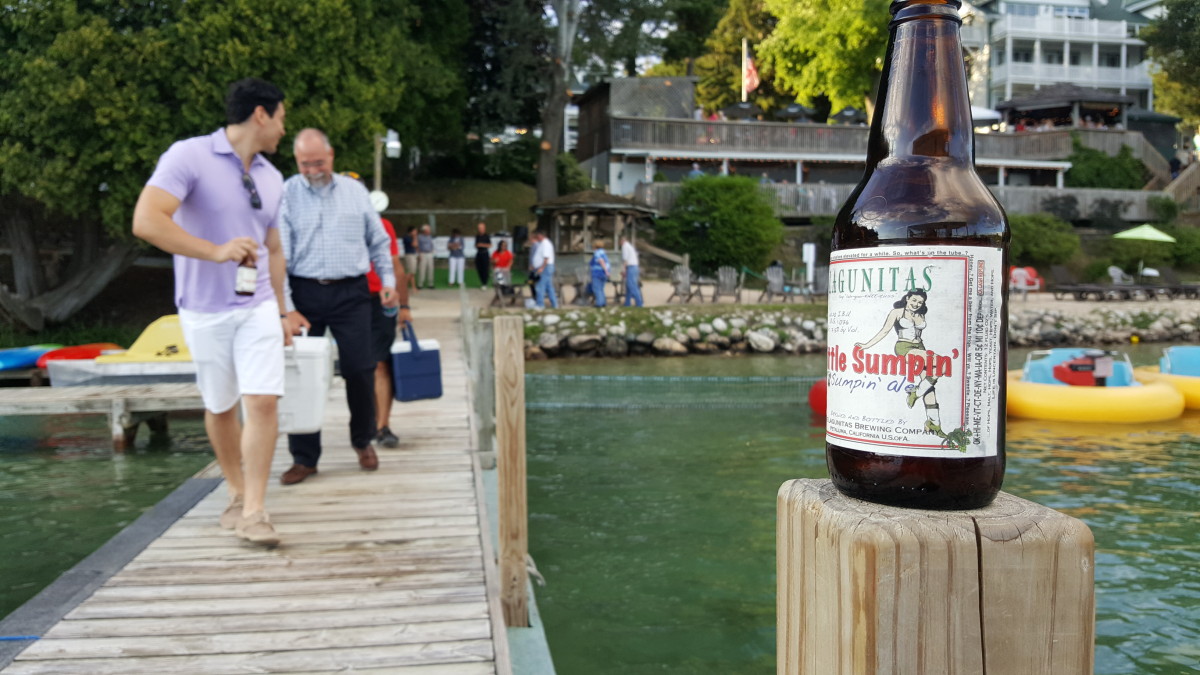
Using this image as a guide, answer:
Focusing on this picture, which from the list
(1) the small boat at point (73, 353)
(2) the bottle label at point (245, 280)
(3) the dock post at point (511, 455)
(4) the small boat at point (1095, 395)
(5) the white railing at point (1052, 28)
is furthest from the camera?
(5) the white railing at point (1052, 28)

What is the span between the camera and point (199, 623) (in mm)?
3436

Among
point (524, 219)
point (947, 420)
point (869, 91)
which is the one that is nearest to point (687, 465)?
point (947, 420)

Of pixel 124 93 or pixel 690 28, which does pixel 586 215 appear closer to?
pixel 124 93

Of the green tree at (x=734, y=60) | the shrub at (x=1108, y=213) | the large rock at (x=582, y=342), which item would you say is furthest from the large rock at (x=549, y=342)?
the green tree at (x=734, y=60)

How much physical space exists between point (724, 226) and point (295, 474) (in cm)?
2524

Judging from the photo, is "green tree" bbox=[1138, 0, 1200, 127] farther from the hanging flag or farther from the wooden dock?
the wooden dock

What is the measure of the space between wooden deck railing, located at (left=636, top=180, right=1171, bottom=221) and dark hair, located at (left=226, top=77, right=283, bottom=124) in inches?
1073

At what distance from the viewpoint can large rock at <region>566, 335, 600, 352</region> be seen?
61.7 feet

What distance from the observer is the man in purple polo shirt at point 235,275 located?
13.0ft

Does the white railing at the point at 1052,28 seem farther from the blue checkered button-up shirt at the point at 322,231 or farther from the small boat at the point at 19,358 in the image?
the blue checkered button-up shirt at the point at 322,231

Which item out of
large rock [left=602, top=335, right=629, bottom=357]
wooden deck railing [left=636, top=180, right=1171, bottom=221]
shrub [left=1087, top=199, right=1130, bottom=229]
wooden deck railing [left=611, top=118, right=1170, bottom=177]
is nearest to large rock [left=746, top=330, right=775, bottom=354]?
large rock [left=602, top=335, right=629, bottom=357]

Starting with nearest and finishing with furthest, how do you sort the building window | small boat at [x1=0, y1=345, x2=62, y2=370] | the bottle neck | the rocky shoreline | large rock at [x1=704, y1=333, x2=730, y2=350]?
1. the bottle neck
2. small boat at [x1=0, y1=345, x2=62, y2=370]
3. the rocky shoreline
4. large rock at [x1=704, y1=333, x2=730, y2=350]
5. the building window

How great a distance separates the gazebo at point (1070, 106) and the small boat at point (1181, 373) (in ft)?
118

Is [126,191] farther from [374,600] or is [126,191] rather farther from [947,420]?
[947,420]
